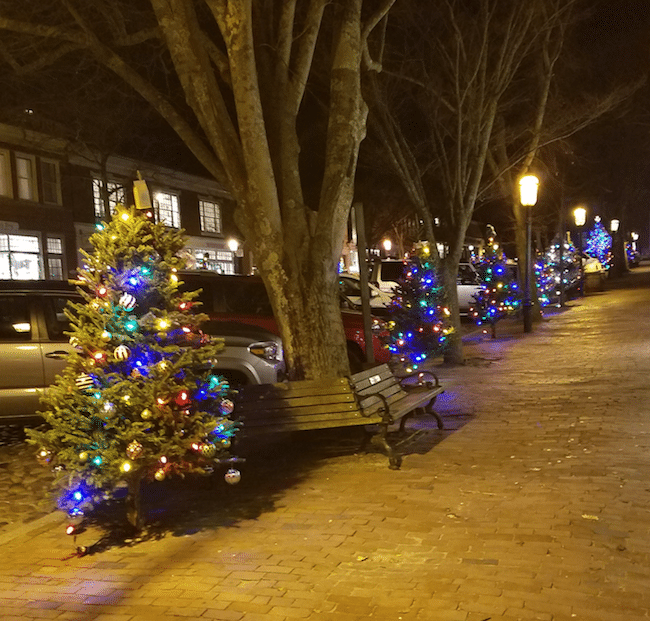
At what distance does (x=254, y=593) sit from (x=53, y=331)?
215 inches

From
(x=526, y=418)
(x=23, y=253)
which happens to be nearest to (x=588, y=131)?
(x=23, y=253)

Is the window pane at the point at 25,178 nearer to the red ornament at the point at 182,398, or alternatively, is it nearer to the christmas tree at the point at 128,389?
the christmas tree at the point at 128,389

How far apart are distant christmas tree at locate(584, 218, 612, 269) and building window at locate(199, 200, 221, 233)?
31166 mm

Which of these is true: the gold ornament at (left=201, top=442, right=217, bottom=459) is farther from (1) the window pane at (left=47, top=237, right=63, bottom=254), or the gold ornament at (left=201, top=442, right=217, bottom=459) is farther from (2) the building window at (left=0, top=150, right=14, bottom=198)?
(1) the window pane at (left=47, top=237, right=63, bottom=254)

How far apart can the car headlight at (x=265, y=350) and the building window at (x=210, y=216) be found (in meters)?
27.1

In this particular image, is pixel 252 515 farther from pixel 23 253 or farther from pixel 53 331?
pixel 23 253

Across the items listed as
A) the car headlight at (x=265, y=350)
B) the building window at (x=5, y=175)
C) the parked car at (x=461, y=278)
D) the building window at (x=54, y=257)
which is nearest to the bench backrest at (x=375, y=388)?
the car headlight at (x=265, y=350)

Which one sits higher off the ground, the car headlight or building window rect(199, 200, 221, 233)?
building window rect(199, 200, 221, 233)

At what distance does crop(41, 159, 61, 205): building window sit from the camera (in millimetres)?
25859

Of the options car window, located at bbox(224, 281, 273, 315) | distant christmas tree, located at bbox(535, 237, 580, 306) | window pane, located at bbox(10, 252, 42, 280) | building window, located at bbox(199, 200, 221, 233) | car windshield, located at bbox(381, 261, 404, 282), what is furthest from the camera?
building window, located at bbox(199, 200, 221, 233)

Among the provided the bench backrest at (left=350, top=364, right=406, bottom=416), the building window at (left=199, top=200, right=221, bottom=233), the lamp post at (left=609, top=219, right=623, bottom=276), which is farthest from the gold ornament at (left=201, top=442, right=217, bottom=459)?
the lamp post at (left=609, top=219, right=623, bottom=276)

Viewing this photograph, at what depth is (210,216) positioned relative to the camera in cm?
3625

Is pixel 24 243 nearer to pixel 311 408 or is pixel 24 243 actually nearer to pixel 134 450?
pixel 311 408

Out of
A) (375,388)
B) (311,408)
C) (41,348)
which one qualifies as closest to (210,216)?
(41,348)
